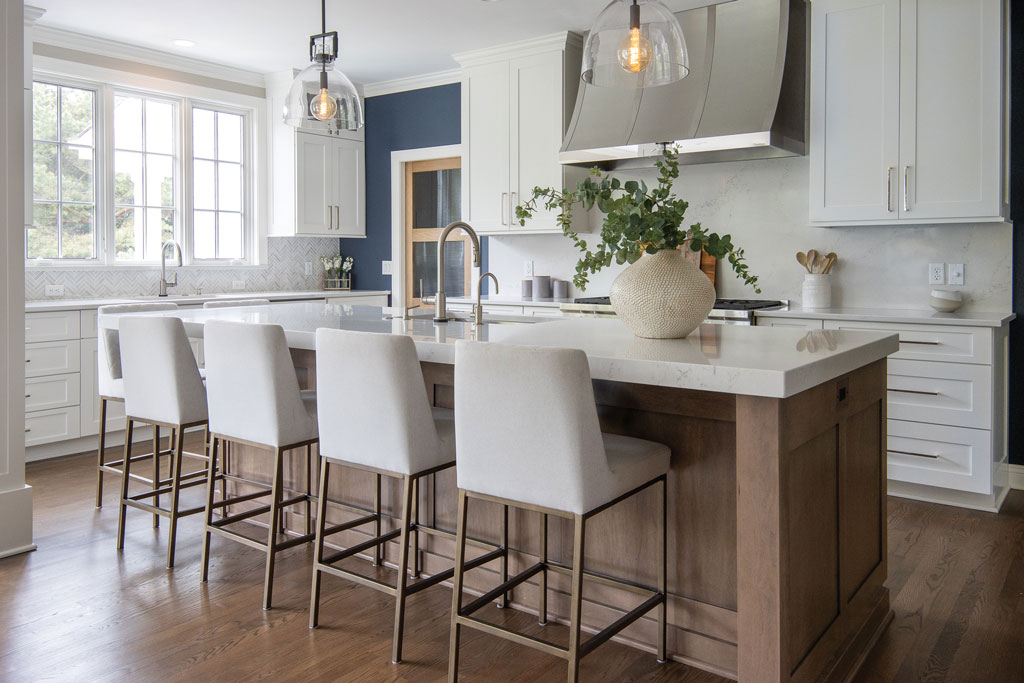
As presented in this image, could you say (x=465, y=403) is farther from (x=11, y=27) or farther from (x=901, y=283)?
(x=901, y=283)

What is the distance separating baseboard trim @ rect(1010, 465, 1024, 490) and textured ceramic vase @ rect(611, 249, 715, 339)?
110 inches

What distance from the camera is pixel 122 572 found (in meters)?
3.00

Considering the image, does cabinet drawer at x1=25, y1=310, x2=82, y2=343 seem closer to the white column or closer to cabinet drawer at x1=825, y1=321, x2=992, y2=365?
the white column

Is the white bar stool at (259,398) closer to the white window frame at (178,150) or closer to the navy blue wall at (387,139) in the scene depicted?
the white window frame at (178,150)

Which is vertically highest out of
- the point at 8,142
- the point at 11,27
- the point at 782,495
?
the point at 11,27

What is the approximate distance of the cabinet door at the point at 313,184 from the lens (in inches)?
249

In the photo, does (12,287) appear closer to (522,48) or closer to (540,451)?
(540,451)

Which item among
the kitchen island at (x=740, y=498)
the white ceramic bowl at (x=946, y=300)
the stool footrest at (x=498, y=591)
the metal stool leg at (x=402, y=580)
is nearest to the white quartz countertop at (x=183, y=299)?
the kitchen island at (x=740, y=498)

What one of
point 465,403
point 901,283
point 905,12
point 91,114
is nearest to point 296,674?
point 465,403

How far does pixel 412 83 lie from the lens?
652 cm

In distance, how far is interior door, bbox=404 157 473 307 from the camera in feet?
21.1

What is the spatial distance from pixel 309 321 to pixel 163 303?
1.57 meters

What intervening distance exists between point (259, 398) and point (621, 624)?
1400mm

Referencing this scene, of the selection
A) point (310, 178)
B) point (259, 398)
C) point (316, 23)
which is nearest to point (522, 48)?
point (316, 23)
